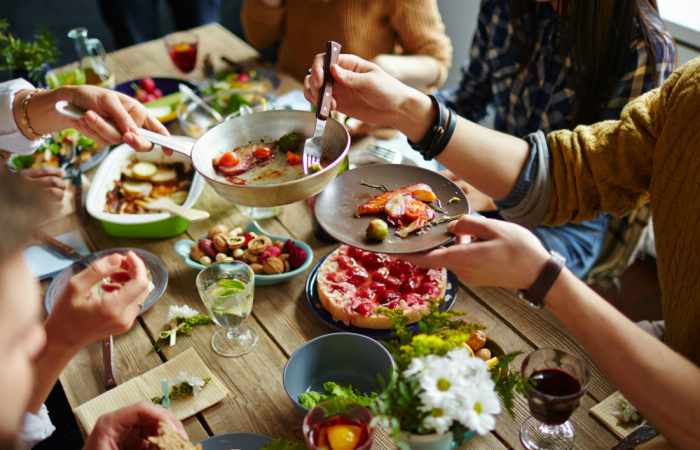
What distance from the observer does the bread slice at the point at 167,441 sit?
1.07 metres

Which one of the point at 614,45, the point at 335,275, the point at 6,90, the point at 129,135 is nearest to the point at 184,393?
the point at 335,275

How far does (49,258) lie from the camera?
1.67 meters

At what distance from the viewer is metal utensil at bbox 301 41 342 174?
4.81ft

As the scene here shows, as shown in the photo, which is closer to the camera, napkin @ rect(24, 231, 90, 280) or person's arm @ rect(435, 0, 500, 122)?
napkin @ rect(24, 231, 90, 280)

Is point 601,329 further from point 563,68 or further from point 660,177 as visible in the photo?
point 563,68

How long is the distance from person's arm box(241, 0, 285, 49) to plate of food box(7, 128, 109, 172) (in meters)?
0.92

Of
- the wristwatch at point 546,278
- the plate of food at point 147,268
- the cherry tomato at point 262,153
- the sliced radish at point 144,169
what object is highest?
the wristwatch at point 546,278

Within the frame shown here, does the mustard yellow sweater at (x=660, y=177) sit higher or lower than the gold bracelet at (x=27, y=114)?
higher

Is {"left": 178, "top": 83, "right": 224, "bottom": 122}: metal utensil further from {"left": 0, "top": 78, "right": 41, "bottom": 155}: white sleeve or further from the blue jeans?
the blue jeans

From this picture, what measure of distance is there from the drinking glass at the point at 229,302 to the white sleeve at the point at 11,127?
2.47 ft

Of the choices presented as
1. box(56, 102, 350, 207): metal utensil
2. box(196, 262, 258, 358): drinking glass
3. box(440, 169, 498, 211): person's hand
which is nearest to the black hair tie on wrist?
box(56, 102, 350, 207): metal utensil

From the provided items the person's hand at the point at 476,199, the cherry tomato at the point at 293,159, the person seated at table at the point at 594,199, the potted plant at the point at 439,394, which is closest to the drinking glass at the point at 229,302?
the cherry tomato at the point at 293,159

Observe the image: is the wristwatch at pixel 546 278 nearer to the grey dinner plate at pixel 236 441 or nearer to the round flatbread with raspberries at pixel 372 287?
the round flatbread with raspberries at pixel 372 287

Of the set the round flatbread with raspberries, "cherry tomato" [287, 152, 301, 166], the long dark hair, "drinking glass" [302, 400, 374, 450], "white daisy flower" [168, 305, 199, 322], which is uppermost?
the long dark hair
